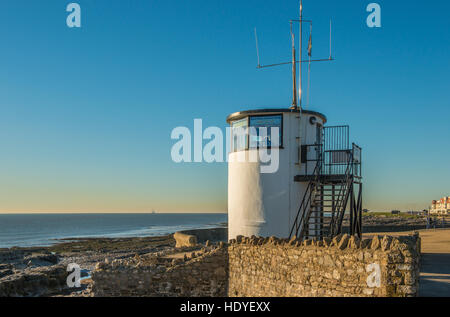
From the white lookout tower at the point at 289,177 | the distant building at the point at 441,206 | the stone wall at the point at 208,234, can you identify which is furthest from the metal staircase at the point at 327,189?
the distant building at the point at 441,206

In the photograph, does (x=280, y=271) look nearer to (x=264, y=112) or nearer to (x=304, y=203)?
(x=304, y=203)

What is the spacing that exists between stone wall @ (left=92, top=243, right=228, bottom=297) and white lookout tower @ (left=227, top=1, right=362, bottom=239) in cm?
301

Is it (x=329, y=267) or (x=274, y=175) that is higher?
(x=274, y=175)

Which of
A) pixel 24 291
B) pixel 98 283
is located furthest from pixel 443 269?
pixel 24 291

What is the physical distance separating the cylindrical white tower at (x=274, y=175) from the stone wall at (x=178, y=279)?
292cm

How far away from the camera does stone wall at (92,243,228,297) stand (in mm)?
12609

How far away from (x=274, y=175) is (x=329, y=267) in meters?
6.94

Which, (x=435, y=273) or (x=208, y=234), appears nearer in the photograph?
(x=435, y=273)

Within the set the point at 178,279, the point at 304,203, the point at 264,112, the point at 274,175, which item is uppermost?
the point at 264,112

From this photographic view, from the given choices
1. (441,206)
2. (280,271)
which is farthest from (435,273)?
(441,206)

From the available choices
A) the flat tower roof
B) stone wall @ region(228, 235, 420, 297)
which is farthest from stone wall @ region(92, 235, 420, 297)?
the flat tower roof

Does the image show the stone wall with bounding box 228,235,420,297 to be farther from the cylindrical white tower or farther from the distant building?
the distant building

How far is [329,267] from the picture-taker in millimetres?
8414
